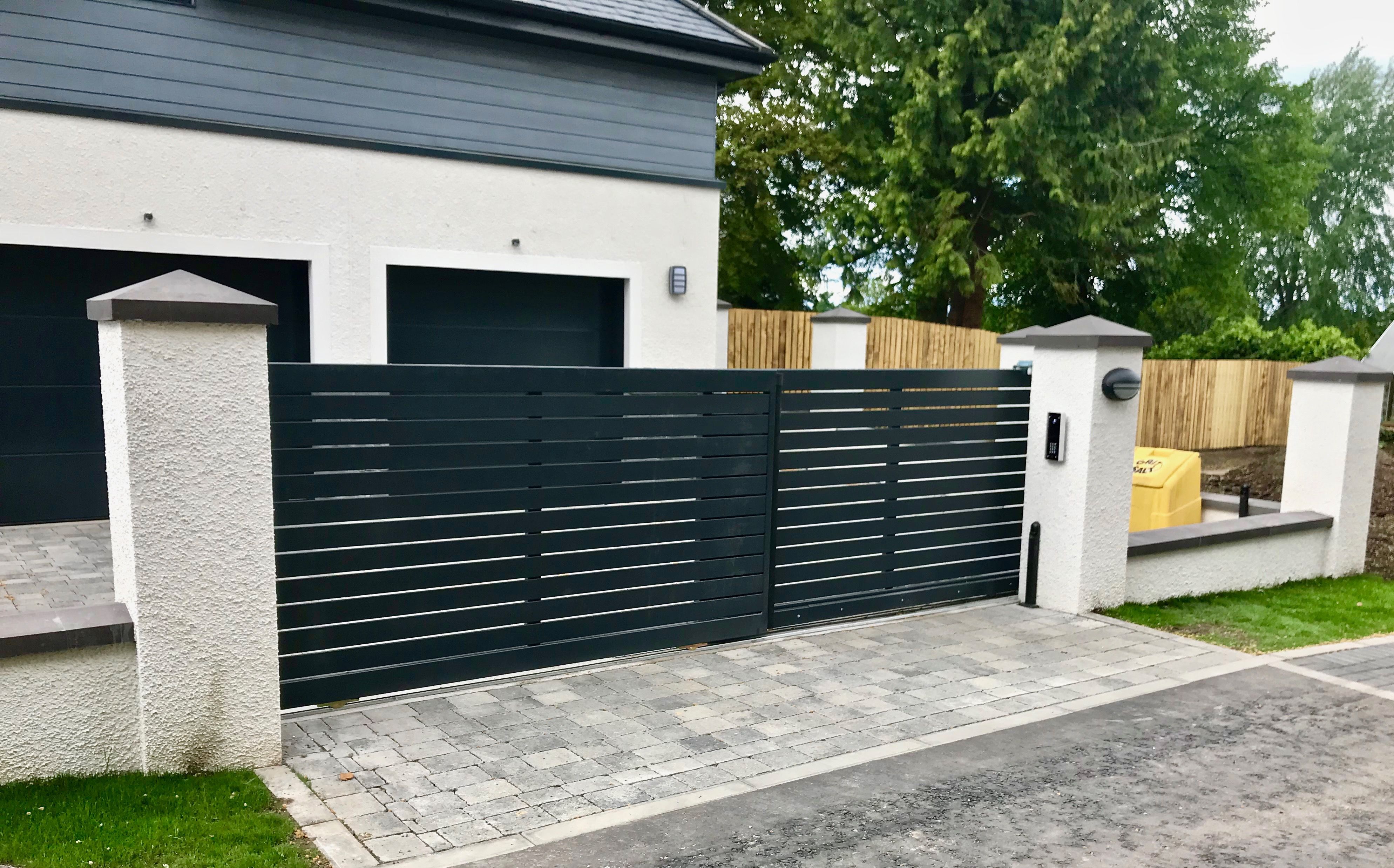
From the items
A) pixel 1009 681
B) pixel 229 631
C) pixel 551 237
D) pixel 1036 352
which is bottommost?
pixel 1009 681

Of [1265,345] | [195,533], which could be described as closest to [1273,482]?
[1265,345]

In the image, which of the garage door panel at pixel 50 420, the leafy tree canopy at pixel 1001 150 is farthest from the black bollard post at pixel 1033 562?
the leafy tree canopy at pixel 1001 150

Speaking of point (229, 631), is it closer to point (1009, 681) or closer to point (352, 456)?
point (352, 456)

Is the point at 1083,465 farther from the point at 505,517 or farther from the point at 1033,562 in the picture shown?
the point at 505,517

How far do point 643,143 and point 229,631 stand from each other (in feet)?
26.8

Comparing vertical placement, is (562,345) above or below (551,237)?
below

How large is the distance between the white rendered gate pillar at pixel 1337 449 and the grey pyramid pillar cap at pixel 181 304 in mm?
8273

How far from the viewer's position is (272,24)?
939 cm

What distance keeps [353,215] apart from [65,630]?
6232mm

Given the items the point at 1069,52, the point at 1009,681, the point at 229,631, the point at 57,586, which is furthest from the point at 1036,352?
the point at 1069,52

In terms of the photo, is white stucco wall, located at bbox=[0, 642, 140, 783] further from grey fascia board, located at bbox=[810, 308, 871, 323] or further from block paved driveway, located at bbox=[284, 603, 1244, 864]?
grey fascia board, located at bbox=[810, 308, 871, 323]

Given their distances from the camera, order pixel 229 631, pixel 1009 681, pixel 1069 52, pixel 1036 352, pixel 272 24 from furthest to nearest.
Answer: pixel 1069 52
pixel 272 24
pixel 1036 352
pixel 1009 681
pixel 229 631

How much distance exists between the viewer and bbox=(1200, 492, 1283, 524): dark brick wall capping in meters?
10.2

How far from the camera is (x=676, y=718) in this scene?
17.8ft
